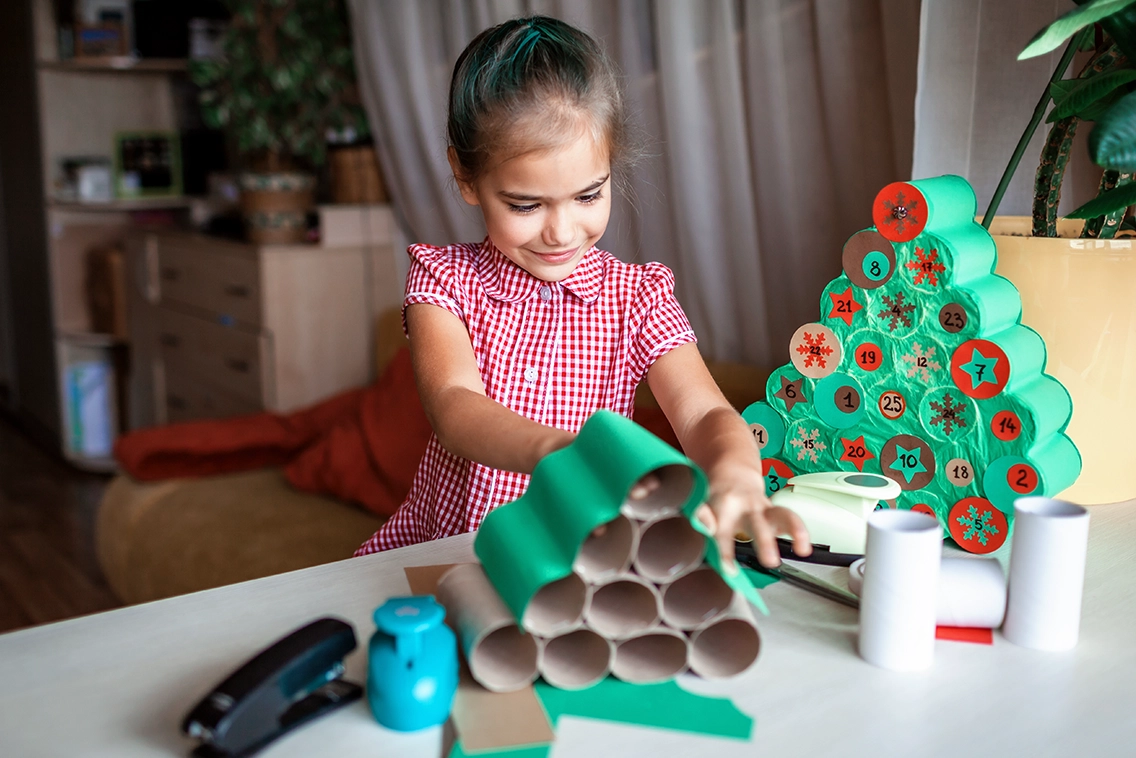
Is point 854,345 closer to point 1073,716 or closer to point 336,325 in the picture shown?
point 1073,716

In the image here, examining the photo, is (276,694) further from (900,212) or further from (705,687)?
(900,212)

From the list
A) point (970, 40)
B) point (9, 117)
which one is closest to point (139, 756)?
point (970, 40)

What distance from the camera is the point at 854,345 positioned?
1054mm

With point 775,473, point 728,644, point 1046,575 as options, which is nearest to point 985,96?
point 775,473

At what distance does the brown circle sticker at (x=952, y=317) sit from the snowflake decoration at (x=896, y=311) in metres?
0.03

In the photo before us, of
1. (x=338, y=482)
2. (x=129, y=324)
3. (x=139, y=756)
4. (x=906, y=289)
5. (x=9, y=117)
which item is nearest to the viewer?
(x=139, y=756)

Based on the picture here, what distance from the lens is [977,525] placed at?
3.17 feet

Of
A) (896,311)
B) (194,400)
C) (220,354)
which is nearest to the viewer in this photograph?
(896,311)

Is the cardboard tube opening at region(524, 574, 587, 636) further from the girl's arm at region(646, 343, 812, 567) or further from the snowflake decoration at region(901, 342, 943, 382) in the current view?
the snowflake decoration at region(901, 342, 943, 382)

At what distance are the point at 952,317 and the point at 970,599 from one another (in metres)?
0.30

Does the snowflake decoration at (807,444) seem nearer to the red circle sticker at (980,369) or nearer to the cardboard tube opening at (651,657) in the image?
the red circle sticker at (980,369)

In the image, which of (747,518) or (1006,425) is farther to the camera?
(1006,425)

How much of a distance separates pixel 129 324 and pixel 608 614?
3.36 meters

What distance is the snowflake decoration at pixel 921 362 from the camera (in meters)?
1.00
